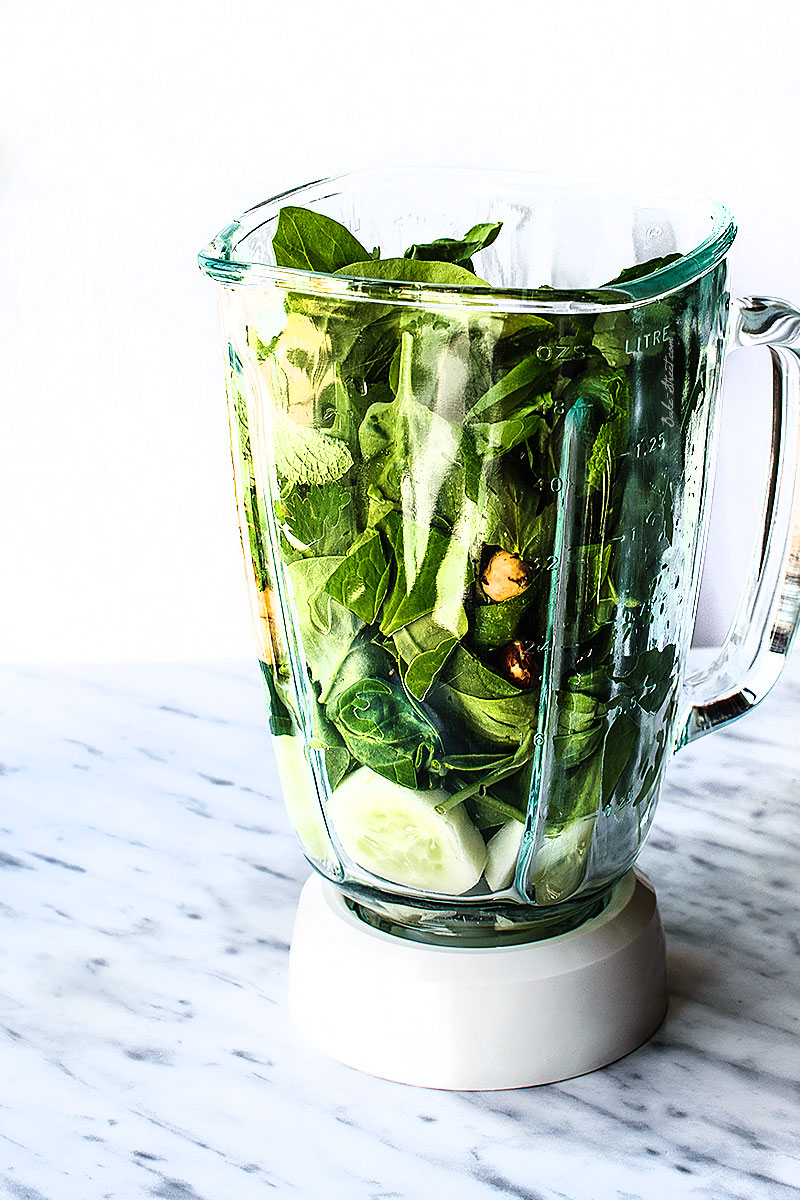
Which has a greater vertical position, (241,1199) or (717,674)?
(717,674)

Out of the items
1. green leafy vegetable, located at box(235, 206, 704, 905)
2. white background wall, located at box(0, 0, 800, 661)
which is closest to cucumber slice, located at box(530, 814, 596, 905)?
green leafy vegetable, located at box(235, 206, 704, 905)

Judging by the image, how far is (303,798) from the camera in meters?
0.51

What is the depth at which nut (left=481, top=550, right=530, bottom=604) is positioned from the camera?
0.42m

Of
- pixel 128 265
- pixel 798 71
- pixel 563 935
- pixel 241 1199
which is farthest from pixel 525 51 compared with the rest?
pixel 241 1199

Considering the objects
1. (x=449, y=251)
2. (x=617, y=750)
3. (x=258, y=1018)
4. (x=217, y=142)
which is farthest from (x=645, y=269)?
(x=217, y=142)

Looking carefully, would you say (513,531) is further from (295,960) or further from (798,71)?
(798,71)

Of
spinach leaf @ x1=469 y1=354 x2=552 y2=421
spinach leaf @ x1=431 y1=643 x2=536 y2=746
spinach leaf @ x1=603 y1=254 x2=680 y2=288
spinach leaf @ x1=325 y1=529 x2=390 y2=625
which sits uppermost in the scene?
spinach leaf @ x1=603 y1=254 x2=680 y2=288

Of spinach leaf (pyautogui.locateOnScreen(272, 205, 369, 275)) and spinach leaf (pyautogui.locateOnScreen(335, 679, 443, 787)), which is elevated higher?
spinach leaf (pyautogui.locateOnScreen(272, 205, 369, 275))

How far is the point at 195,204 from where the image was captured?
34.0 inches

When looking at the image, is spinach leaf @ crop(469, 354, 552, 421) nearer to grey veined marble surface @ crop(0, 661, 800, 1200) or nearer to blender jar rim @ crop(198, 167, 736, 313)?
Result: blender jar rim @ crop(198, 167, 736, 313)

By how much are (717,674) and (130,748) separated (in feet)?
1.17

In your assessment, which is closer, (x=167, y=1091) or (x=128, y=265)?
(x=167, y=1091)

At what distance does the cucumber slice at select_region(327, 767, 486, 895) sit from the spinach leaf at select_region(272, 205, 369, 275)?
0.18 meters

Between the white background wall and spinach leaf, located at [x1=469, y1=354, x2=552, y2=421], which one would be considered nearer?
spinach leaf, located at [x1=469, y1=354, x2=552, y2=421]
